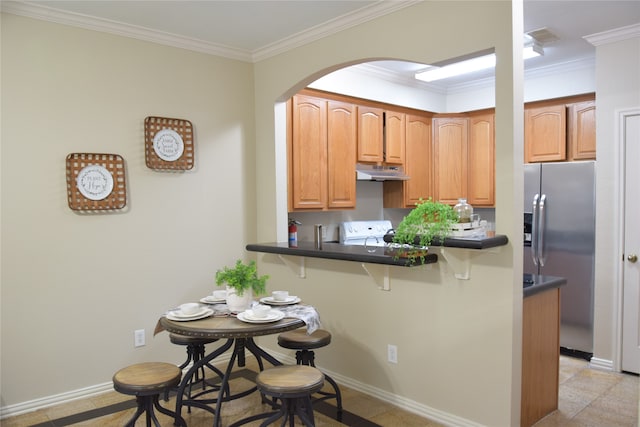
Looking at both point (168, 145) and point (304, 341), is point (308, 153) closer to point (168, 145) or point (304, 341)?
point (168, 145)

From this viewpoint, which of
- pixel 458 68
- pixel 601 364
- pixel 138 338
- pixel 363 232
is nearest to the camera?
pixel 138 338

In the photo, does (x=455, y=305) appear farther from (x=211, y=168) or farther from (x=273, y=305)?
(x=211, y=168)

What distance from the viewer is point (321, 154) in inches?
177

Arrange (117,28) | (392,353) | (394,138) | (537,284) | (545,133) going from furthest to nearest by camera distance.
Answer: (394,138) < (545,133) < (117,28) < (392,353) < (537,284)

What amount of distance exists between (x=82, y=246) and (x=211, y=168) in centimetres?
116

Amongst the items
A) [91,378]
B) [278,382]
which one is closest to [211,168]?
[91,378]

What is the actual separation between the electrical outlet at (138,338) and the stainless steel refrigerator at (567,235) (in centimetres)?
339

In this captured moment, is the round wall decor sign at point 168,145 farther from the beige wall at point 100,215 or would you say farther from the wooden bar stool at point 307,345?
the wooden bar stool at point 307,345

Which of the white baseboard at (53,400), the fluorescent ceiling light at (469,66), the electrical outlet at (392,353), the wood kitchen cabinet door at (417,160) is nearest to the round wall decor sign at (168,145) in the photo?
the white baseboard at (53,400)

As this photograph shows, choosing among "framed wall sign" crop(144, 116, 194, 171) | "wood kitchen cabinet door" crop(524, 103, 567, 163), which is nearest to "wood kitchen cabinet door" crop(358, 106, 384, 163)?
"wood kitchen cabinet door" crop(524, 103, 567, 163)

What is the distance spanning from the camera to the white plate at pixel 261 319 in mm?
2617

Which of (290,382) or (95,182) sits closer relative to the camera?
(290,382)

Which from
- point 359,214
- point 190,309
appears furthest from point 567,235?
point 190,309

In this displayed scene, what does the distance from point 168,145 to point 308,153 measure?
1219 mm
